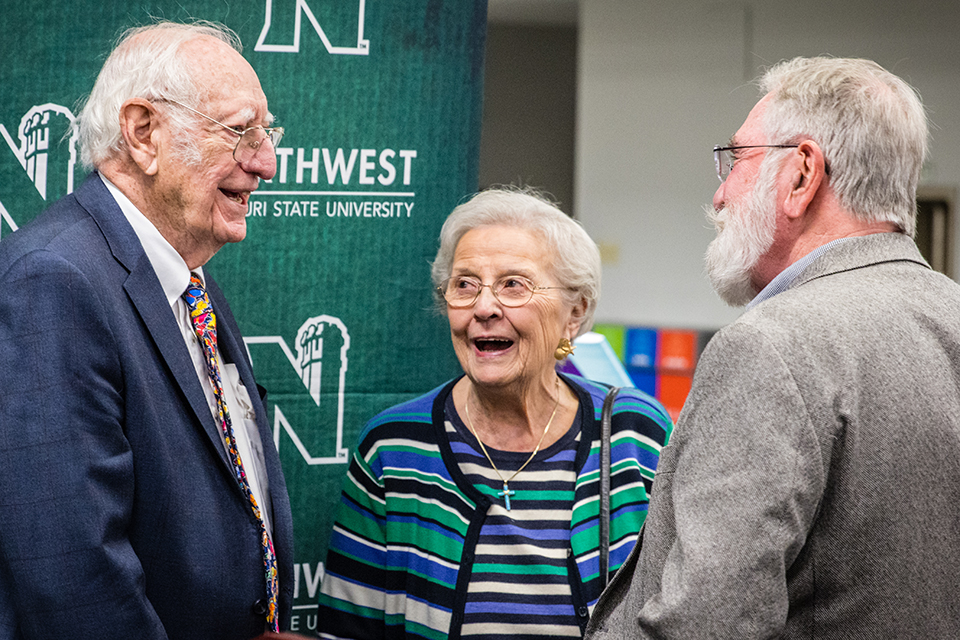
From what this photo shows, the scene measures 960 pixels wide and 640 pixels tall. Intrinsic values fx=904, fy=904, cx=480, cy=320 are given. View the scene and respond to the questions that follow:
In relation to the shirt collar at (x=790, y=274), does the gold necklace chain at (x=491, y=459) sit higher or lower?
lower

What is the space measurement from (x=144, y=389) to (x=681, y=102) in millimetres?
5553

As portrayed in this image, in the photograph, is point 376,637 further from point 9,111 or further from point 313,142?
point 9,111

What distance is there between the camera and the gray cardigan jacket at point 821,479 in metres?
1.05

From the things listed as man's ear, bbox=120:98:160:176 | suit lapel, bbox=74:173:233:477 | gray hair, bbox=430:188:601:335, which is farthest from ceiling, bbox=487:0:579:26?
suit lapel, bbox=74:173:233:477

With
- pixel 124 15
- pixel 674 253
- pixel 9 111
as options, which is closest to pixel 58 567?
pixel 9 111

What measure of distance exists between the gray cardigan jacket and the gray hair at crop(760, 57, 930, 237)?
0.52 ft

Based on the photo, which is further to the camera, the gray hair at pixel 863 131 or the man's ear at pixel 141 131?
the man's ear at pixel 141 131

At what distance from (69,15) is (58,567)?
44.9 inches

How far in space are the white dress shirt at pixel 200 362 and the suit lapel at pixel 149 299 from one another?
29 mm

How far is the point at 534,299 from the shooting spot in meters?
1.95

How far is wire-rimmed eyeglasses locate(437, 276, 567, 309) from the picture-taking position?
194cm

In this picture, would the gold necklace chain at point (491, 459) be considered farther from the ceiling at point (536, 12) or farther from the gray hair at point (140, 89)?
the ceiling at point (536, 12)

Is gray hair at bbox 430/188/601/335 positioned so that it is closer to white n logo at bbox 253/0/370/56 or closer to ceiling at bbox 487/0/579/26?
white n logo at bbox 253/0/370/56

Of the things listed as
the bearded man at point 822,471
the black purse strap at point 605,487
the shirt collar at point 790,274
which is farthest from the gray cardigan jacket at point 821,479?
the black purse strap at point 605,487
